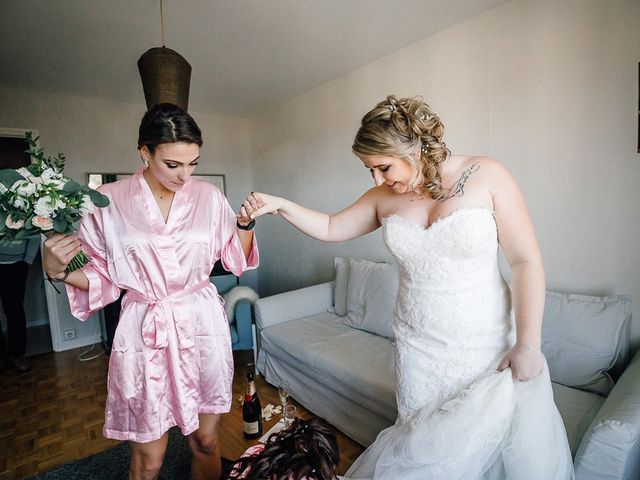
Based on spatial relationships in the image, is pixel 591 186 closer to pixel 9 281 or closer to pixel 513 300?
pixel 513 300

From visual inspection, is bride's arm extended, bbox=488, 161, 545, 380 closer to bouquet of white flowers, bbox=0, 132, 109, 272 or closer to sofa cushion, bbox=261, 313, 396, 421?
sofa cushion, bbox=261, 313, 396, 421

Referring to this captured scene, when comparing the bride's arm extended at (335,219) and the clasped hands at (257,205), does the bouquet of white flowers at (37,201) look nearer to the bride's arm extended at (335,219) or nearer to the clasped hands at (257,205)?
the clasped hands at (257,205)

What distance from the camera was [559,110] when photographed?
2018 millimetres

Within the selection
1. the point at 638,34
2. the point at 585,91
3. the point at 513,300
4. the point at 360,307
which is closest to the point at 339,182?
the point at 360,307

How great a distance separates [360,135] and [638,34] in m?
1.63

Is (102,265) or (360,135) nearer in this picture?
(360,135)

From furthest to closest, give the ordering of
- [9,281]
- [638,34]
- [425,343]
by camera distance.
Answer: [9,281] < [638,34] < [425,343]

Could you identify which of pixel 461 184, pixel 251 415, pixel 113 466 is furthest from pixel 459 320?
pixel 113 466

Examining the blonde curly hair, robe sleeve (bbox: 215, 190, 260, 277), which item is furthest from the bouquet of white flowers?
the blonde curly hair

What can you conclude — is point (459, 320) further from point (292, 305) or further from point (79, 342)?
point (79, 342)

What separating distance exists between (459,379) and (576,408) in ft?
2.85

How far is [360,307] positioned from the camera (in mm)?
2816

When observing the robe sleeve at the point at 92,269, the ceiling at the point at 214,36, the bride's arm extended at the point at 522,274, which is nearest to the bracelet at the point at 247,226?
the robe sleeve at the point at 92,269

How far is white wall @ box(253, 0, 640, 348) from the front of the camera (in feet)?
6.02
